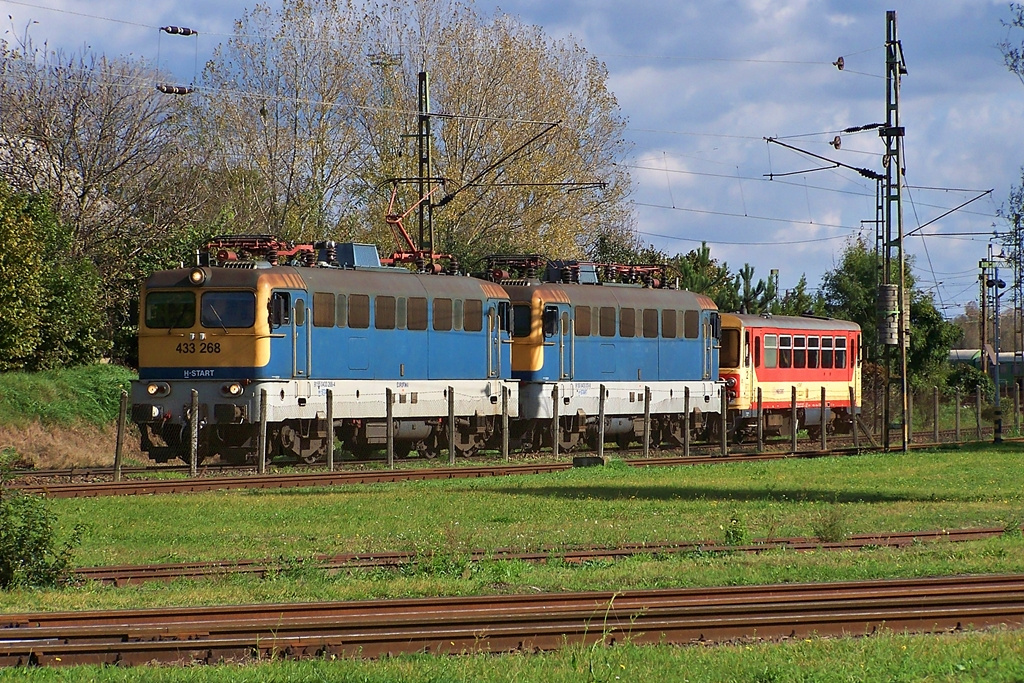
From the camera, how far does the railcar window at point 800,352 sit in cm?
4194

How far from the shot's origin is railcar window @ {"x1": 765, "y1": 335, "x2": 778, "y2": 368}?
40781 millimetres

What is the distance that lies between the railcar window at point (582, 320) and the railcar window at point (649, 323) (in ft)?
A: 6.90

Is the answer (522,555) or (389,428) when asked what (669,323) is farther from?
(522,555)

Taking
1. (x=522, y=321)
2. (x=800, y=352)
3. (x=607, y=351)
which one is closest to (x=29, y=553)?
(x=522, y=321)

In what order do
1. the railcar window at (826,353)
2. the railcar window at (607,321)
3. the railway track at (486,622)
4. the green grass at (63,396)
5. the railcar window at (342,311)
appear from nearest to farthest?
the railway track at (486,622)
the railcar window at (342,311)
the green grass at (63,396)
the railcar window at (607,321)
the railcar window at (826,353)

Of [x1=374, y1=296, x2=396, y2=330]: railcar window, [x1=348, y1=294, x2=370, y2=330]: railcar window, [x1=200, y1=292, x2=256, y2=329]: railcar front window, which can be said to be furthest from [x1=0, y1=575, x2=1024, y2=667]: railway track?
[x1=374, y1=296, x2=396, y2=330]: railcar window

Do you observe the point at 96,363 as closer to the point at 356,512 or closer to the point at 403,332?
the point at 403,332

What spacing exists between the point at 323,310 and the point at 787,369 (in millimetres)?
18061

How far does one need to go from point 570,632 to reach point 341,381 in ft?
61.6

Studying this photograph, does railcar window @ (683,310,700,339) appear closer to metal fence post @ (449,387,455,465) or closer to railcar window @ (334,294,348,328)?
metal fence post @ (449,387,455,465)

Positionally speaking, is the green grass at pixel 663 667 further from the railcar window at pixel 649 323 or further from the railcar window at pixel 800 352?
the railcar window at pixel 800 352

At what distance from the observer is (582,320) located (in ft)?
112

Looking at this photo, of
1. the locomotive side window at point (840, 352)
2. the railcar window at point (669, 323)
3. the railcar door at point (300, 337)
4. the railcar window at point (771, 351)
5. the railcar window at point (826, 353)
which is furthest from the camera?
the locomotive side window at point (840, 352)

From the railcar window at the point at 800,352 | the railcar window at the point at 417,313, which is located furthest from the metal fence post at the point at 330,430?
→ the railcar window at the point at 800,352
